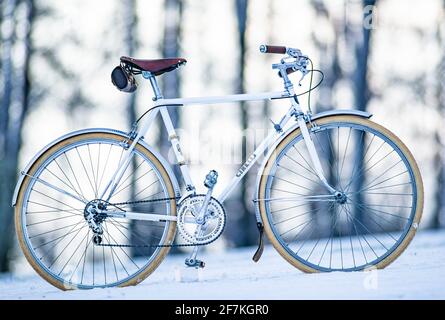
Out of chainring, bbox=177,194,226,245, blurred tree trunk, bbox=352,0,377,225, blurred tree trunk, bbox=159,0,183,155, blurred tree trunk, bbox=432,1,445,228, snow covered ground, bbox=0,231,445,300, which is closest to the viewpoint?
snow covered ground, bbox=0,231,445,300

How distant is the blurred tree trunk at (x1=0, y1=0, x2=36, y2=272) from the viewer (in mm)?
9102

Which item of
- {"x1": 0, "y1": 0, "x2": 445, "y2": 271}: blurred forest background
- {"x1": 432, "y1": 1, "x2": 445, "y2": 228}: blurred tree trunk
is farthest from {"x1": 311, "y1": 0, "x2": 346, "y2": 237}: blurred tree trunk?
{"x1": 432, "y1": 1, "x2": 445, "y2": 228}: blurred tree trunk

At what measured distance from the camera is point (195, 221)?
10.0 feet

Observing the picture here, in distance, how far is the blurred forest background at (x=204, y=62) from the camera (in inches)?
352

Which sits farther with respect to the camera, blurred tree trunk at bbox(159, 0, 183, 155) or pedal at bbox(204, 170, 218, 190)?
blurred tree trunk at bbox(159, 0, 183, 155)

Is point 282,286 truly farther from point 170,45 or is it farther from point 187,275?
point 170,45

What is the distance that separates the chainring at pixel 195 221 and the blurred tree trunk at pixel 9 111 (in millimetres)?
6582

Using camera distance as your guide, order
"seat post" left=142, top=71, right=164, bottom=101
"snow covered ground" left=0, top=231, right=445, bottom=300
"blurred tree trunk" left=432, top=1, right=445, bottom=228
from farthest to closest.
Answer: "blurred tree trunk" left=432, top=1, right=445, bottom=228 < "seat post" left=142, top=71, right=164, bottom=101 < "snow covered ground" left=0, top=231, right=445, bottom=300

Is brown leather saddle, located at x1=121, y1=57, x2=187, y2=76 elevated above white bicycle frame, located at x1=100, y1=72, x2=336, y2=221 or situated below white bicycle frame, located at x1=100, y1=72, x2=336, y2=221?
above

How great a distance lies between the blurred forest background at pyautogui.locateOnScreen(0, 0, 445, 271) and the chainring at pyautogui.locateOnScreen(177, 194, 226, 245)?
165 inches

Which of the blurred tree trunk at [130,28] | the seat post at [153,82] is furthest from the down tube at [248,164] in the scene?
the blurred tree trunk at [130,28]

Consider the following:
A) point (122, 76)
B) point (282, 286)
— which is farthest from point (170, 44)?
point (282, 286)

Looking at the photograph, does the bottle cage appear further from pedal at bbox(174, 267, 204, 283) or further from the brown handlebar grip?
pedal at bbox(174, 267, 204, 283)

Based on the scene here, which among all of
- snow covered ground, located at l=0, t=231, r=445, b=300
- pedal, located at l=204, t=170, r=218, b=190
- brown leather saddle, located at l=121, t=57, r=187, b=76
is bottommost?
snow covered ground, located at l=0, t=231, r=445, b=300
